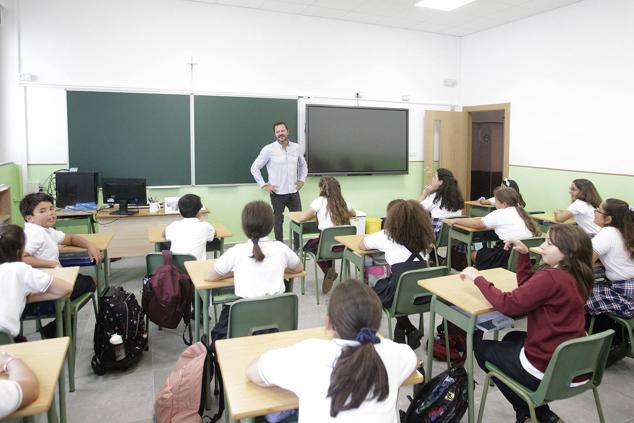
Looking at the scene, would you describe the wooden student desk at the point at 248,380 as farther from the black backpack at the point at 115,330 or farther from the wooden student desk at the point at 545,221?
the wooden student desk at the point at 545,221

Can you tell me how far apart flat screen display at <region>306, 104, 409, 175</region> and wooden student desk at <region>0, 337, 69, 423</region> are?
17.2 feet

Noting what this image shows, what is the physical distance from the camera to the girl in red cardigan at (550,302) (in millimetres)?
2021

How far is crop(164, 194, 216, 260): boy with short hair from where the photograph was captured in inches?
140

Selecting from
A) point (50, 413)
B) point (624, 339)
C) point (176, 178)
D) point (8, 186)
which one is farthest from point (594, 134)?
point (8, 186)

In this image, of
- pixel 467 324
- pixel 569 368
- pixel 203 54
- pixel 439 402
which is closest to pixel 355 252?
pixel 467 324

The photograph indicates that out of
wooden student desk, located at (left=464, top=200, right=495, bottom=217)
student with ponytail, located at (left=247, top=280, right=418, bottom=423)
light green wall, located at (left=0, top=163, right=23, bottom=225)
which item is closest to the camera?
student with ponytail, located at (left=247, top=280, right=418, bottom=423)

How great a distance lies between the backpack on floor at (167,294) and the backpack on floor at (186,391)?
3.01 feet

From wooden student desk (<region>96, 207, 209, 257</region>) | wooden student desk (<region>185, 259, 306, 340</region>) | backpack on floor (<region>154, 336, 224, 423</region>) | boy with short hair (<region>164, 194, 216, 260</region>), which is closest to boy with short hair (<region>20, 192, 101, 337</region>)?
boy with short hair (<region>164, 194, 216, 260</region>)

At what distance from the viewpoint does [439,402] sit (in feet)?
6.84

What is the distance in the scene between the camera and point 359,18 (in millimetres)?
6816

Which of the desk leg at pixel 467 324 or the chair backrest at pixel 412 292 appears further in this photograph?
the chair backrest at pixel 412 292

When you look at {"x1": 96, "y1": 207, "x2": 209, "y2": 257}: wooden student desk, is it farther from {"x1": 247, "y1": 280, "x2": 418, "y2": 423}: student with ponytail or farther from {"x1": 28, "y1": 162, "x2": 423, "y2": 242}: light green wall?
{"x1": 247, "y1": 280, "x2": 418, "y2": 423}: student with ponytail

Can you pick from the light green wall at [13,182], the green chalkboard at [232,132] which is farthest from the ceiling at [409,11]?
the light green wall at [13,182]

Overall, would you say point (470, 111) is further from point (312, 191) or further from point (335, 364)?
point (335, 364)
